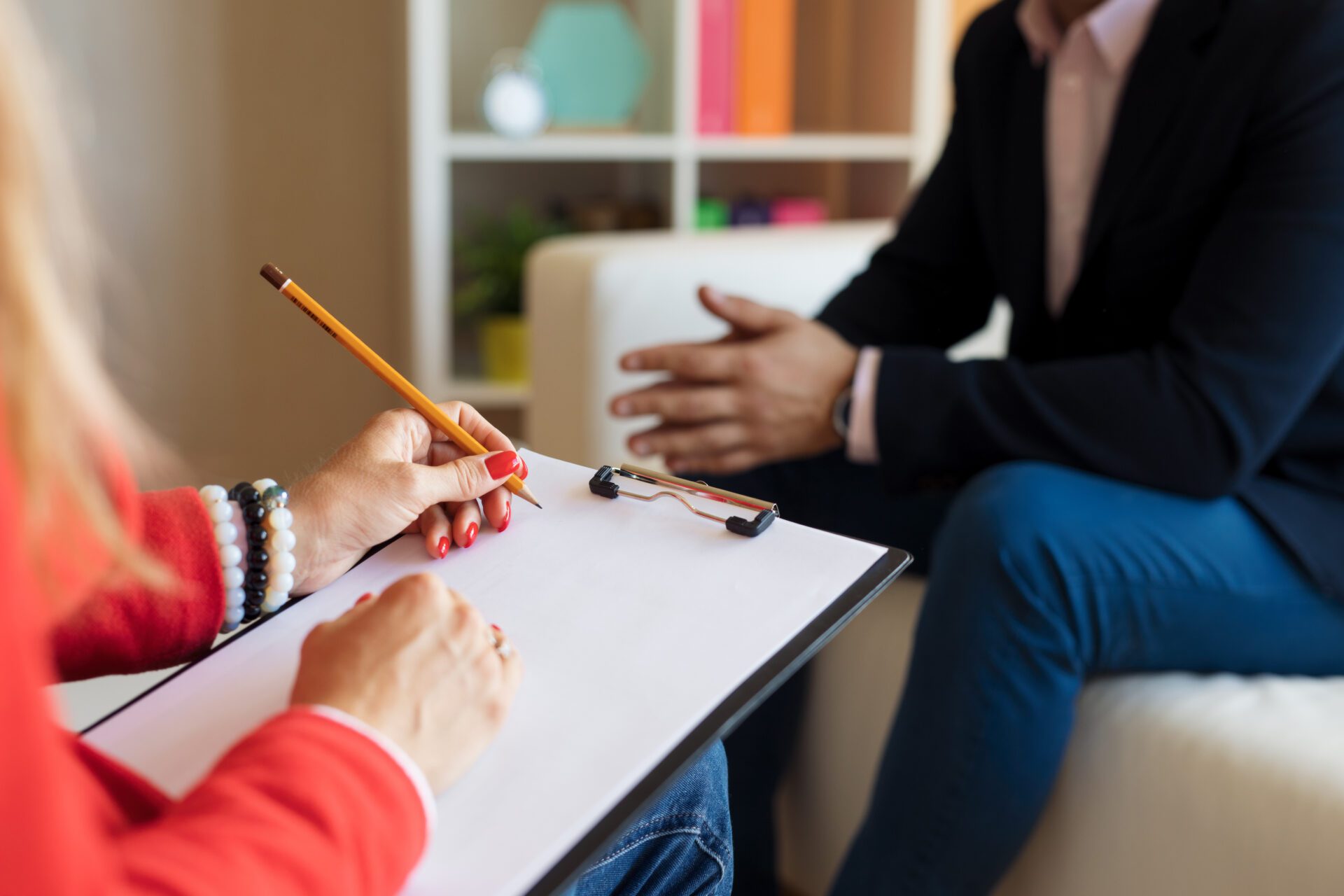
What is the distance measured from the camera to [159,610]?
0.57m

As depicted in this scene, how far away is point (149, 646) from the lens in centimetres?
58

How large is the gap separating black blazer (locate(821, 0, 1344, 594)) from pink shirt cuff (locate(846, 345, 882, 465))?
0.04 feet

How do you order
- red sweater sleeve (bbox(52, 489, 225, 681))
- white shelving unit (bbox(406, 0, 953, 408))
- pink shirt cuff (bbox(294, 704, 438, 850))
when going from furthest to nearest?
white shelving unit (bbox(406, 0, 953, 408)), red sweater sleeve (bbox(52, 489, 225, 681)), pink shirt cuff (bbox(294, 704, 438, 850))

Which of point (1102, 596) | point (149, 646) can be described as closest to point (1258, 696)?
point (1102, 596)

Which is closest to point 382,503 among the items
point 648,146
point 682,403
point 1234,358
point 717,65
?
point 682,403

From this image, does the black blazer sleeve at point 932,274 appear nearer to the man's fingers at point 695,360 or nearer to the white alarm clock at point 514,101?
the man's fingers at point 695,360

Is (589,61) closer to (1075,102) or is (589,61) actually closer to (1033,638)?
(1075,102)

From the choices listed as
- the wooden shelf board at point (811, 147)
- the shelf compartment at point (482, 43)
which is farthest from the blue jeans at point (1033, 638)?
the shelf compartment at point (482, 43)

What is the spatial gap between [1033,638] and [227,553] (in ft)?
1.85

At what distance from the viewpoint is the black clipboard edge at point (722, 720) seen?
1.36 ft

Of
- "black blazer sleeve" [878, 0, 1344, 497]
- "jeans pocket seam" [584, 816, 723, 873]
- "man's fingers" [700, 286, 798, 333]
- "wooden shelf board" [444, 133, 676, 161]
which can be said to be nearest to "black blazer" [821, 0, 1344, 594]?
"black blazer sleeve" [878, 0, 1344, 497]

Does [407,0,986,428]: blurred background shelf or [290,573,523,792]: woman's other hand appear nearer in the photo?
[290,573,523,792]: woman's other hand

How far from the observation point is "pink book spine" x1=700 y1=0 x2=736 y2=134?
2.03 metres

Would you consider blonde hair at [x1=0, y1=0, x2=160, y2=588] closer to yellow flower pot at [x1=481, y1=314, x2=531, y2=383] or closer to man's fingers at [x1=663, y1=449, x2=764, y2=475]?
man's fingers at [x1=663, y1=449, x2=764, y2=475]
